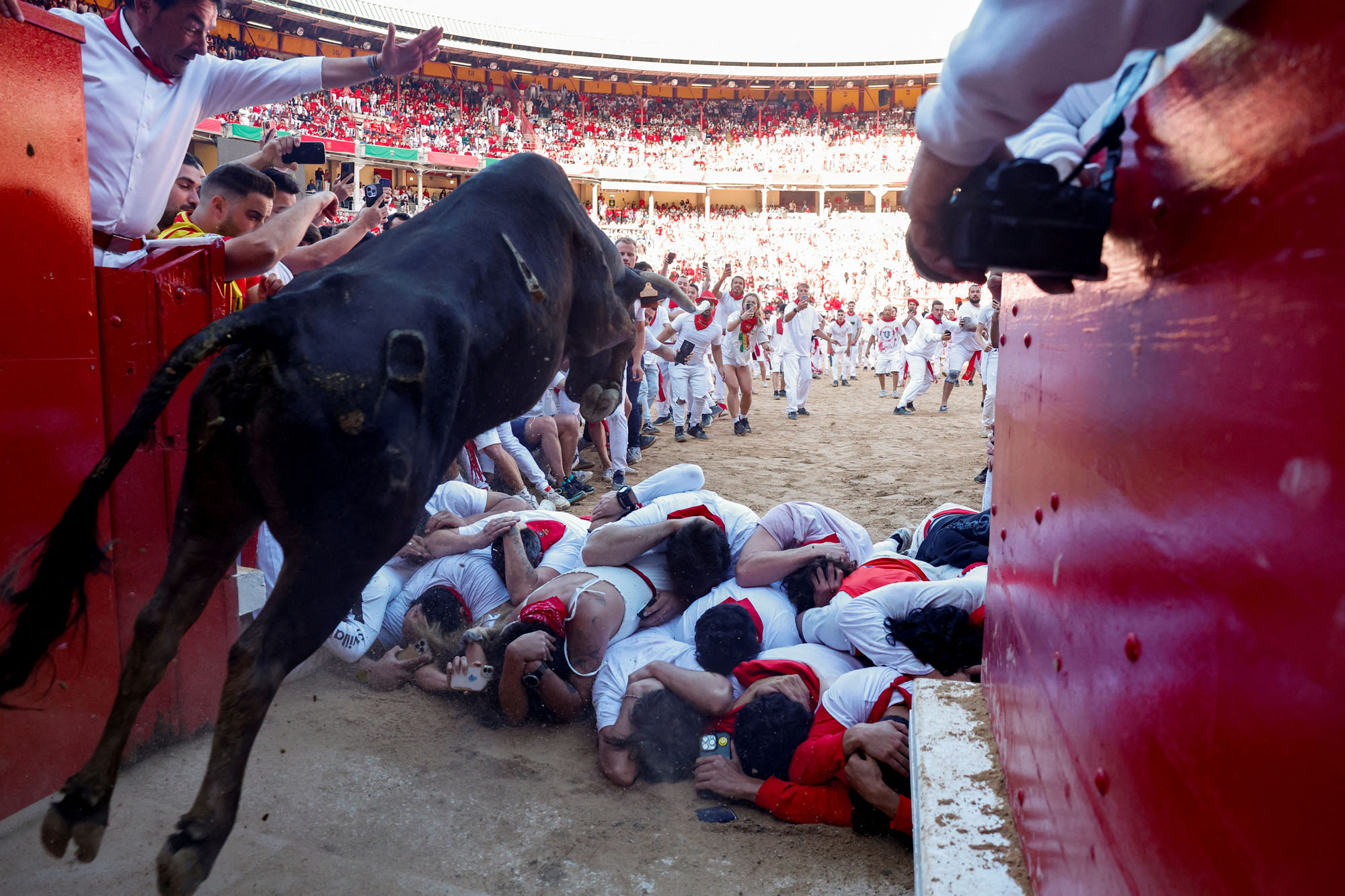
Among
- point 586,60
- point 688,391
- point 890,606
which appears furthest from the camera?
point 586,60

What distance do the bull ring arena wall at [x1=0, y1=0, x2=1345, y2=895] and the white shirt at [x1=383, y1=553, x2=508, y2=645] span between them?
283cm

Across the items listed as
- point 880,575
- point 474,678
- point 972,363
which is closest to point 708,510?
point 880,575

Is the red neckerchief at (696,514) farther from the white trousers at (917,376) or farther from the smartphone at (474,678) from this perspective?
the white trousers at (917,376)

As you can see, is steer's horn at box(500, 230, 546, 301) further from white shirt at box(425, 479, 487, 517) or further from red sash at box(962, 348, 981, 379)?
red sash at box(962, 348, 981, 379)

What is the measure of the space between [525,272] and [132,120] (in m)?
1.67

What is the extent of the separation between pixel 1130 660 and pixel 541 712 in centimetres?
304

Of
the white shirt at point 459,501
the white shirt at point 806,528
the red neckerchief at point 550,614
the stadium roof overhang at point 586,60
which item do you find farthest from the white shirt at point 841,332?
the stadium roof overhang at point 586,60

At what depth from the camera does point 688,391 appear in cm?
1160

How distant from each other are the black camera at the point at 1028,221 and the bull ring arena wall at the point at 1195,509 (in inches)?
2.8

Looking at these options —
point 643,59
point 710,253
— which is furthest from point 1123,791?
point 643,59

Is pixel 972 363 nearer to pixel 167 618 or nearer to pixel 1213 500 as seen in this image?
pixel 167 618

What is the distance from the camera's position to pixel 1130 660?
3.63 feet

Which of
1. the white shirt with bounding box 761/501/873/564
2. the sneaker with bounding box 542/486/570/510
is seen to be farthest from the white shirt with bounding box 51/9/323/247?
the sneaker with bounding box 542/486/570/510

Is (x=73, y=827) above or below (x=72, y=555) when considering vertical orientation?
below
